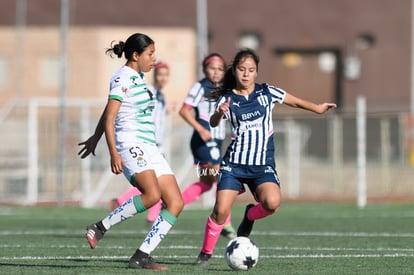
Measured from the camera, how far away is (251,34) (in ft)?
138

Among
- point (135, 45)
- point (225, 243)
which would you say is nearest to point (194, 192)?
point (225, 243)

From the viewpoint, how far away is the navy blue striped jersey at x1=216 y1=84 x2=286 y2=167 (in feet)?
31.3

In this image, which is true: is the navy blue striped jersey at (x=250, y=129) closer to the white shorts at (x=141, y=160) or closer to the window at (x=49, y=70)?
the white shorts at (x=141, y=160)

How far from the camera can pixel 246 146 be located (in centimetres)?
954

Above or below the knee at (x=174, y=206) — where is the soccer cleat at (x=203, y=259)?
below

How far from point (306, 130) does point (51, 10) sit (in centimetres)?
1313

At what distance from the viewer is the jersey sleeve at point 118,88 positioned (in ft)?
30.0

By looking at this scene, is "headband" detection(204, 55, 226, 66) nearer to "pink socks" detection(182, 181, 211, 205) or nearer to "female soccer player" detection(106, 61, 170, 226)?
"female soccer player" detection(106, 61, 170, 226)

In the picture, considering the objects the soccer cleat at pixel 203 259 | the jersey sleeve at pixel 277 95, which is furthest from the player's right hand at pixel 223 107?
the soccer cleat at pixel 203 259

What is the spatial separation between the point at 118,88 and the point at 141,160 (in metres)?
0.62

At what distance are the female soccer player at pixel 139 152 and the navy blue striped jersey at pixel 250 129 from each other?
655 mm

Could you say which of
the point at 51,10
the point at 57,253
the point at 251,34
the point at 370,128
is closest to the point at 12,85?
the point at 51,10

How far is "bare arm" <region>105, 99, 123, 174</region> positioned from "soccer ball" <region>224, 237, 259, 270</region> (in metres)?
1.11

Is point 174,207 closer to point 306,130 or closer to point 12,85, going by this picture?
point 306,130
